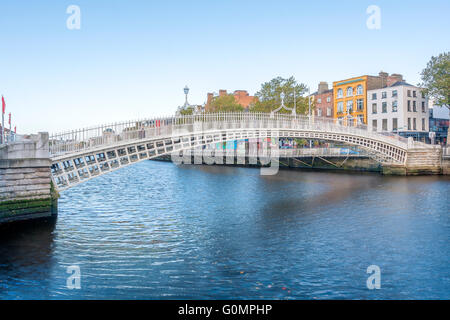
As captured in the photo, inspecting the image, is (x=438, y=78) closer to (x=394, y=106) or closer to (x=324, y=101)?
(x=394, y=106)

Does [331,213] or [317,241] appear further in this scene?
[331,213]

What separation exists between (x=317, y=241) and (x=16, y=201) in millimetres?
10711

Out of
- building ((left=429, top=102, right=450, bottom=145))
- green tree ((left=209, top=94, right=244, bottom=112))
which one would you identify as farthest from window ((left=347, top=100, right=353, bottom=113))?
green tree ((left=209, top=94, right=244, bottom=112))

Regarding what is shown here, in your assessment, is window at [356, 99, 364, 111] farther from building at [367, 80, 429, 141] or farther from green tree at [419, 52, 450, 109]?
green tree at [419, 52, 450, 109]

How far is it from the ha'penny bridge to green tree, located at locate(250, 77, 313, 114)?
1655cm

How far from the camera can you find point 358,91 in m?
54.3

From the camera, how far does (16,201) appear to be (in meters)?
14.7

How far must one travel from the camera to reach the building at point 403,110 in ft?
159

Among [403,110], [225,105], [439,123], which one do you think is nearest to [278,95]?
[225,105]

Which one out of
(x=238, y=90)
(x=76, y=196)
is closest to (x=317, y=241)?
(x=76, y=196)

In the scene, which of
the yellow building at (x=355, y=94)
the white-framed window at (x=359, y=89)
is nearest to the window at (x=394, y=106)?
the yellow building at (x=355, y=94)

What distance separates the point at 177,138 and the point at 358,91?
1584 inches

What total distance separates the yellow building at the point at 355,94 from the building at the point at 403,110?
7.74 ft
